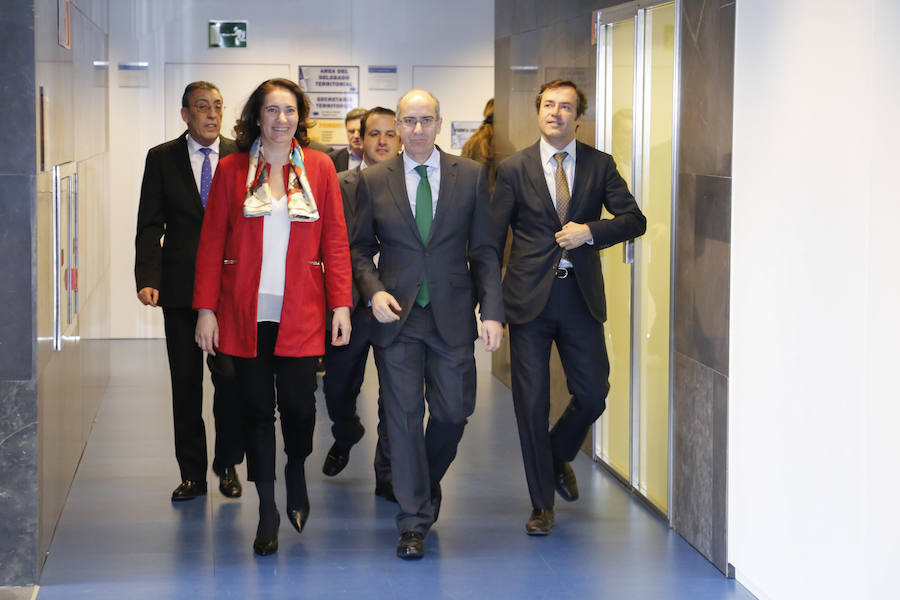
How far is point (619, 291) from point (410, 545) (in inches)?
78.7

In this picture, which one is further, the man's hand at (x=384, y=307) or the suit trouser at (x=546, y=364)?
the suit trouser at (x=546, y=364)

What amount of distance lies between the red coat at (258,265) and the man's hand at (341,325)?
3 centimetres

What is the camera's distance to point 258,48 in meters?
10.9

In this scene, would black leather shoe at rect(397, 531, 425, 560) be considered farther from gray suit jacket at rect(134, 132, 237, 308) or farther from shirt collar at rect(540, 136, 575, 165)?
shirt collar at rect(540, 136, 575, 165)

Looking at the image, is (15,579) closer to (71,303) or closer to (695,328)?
(71,303)

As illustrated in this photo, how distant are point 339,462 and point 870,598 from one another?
3153mm

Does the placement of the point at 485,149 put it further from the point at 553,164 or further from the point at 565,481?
the point at 565,481

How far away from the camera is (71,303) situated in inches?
228

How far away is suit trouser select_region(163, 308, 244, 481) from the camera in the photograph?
5.67 m

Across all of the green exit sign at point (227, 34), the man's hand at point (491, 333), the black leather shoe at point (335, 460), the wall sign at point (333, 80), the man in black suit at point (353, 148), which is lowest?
the black leather shoe at point (335, 460)

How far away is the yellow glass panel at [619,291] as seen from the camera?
607 centimetres

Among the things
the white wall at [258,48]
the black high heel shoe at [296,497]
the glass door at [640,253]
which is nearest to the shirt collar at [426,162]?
the glass door at [640,253]

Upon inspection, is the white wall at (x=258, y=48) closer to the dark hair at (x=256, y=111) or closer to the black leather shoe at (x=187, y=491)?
the black leather shoe at (x=187, y=491)

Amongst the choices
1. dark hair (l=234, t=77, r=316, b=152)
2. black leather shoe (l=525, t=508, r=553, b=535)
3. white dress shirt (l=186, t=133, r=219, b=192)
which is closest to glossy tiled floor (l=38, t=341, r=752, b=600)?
black leather shoe (l=525, t=508, r=553, b=535)
